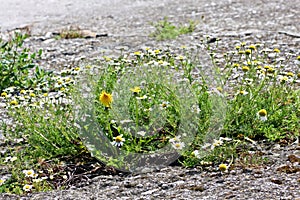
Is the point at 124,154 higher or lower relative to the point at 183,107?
lower

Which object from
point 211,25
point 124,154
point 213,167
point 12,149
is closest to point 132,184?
point 124,154

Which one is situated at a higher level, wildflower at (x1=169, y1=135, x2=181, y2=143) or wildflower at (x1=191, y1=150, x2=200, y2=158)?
wildflower at (x1=169, y1=135, x2=181, y2=143)

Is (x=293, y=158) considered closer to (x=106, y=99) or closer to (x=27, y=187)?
(x=106, y=99)

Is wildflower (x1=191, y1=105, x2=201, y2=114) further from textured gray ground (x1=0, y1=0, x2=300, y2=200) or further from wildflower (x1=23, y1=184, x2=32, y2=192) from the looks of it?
wildflower (x1=23, y1=184, x2=32, y2=192)

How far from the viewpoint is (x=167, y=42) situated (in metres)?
7.06

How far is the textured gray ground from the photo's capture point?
3115mm

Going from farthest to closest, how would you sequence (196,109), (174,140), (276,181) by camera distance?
(196,109) → (174,140) → (276,181)

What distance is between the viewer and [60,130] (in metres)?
3.88

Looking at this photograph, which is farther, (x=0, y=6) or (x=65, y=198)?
(x=0, y=6)

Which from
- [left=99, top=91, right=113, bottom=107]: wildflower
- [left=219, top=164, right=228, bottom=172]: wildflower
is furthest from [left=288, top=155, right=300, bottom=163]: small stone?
[left=99, top=91, right=113, bottom=107]: wildflower

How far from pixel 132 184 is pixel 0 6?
8649mm

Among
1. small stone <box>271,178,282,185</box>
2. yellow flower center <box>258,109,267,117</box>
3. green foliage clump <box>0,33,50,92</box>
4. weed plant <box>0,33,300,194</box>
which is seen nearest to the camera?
small stone <box>271,178,282,185</box>

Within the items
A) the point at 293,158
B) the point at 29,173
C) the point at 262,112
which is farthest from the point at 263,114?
the point at 29,173

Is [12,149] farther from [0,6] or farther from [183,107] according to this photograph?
[0,6]
